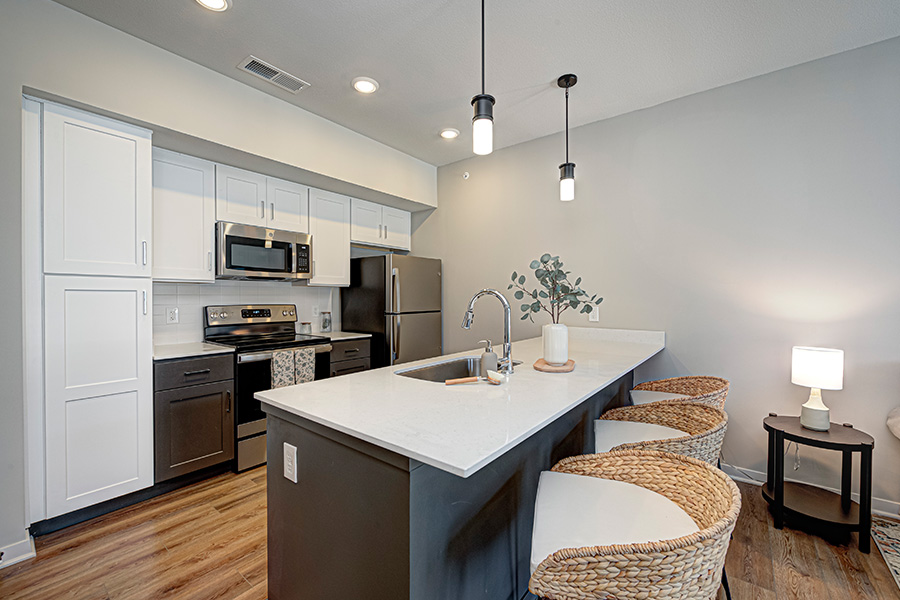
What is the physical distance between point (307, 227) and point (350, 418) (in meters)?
2.66

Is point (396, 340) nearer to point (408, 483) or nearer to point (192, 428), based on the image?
point (192, 428)

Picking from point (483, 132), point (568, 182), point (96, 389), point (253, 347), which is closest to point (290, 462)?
point (483, 132)

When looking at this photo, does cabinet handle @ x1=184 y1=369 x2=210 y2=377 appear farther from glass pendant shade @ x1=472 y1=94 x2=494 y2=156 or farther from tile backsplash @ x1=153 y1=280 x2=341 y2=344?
glass pendant shade @ x1=472 y1=94 x2=494 y2=156

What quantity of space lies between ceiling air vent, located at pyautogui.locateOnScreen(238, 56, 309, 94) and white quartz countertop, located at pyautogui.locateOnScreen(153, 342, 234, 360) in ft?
5.80

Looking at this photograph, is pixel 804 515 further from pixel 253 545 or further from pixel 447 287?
pixel 447 287

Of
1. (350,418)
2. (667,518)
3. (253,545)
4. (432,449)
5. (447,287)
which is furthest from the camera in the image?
(447,287)

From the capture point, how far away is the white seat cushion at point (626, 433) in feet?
5.41

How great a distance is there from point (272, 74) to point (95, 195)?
121cm

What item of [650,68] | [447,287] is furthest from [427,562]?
[447,287]

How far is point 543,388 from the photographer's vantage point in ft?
5.14

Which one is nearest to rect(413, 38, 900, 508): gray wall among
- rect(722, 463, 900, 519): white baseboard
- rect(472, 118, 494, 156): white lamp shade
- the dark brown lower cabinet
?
rect(722, 463, 900, 519): white baseboard

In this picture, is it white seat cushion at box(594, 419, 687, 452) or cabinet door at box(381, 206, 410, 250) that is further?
cabinet door at box(381, 206, 410, 250)

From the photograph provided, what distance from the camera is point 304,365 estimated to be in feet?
10.2

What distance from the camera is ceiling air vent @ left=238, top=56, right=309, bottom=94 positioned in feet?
7.98
